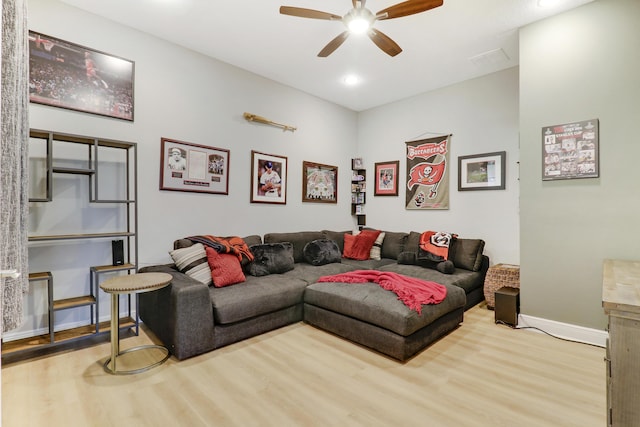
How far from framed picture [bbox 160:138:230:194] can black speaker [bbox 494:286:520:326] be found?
10.8 feet

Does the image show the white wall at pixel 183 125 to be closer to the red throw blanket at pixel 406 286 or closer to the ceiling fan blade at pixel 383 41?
the red throw blanket at pixel 406 286

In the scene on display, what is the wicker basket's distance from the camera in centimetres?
337

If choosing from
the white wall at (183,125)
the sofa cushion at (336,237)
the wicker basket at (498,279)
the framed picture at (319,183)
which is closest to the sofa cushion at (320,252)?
the sofa cushion at (336,237)

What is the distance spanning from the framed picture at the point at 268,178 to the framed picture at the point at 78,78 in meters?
1.51

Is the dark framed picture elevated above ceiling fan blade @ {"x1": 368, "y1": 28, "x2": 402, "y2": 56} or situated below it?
below

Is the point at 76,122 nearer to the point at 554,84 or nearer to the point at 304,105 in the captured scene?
the point at 304,105

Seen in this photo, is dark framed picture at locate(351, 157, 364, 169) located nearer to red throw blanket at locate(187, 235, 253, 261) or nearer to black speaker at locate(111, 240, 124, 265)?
red throw blanket at locate(187, 235, 253, 261)

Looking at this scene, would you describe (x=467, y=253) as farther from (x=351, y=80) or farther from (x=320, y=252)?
(x=351, y=80)

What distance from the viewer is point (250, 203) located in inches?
159

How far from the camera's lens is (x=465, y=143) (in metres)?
4.24

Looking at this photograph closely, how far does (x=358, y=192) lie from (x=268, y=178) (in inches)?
75.5

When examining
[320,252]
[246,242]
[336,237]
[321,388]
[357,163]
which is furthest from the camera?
[357,163]

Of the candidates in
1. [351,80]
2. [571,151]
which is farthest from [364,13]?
[571,151]

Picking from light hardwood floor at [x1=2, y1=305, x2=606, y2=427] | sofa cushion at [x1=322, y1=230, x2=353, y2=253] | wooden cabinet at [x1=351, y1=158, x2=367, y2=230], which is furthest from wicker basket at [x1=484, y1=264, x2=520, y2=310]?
wooden cabinet at [x1=351, y1=158, x2=367, y2=230]
